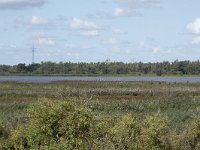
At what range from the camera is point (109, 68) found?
566 feet

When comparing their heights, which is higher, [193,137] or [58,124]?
[58,124]

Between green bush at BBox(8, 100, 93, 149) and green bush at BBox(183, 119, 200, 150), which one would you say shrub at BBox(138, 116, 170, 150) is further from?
green bush at BBox(8, 100, 93, 149)

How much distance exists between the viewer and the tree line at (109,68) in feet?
548

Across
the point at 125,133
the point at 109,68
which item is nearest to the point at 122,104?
the point at 125,133

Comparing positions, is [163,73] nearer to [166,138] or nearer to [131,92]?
[131,92]

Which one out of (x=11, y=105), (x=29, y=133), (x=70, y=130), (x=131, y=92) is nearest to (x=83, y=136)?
(x=70, y=130)

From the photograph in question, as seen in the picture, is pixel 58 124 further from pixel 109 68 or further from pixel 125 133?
pixel 109 68

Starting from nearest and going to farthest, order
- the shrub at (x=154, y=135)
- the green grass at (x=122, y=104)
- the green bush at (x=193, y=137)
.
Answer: the shrub at (x=154, y=135), the green bush at (x=193, y=137), the green grass at (x=122, y=104)

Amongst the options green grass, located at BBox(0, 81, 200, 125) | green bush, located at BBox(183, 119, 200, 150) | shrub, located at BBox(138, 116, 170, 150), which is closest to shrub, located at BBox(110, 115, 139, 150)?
shrub, located at BBox(138, 116, 170, 150)

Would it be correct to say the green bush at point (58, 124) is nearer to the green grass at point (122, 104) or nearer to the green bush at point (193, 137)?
the green grass at point (122, 104)

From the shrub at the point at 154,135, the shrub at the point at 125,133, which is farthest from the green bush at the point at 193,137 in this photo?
the shrub at the point at 125,133

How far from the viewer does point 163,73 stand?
551 feet

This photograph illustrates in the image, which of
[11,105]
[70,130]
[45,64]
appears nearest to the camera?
[70,130]

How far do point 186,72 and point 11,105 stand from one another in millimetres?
135656
